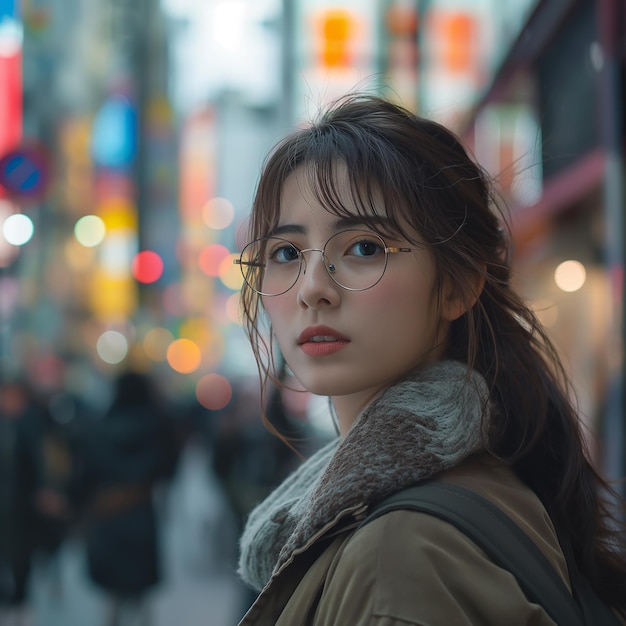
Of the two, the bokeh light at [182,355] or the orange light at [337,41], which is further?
the bokeh light at [182,355]

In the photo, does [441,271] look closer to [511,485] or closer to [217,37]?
[511,485]

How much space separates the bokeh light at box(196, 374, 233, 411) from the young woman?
2204 centimetres

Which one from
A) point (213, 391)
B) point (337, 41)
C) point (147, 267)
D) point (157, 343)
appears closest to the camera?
point (337, 41)

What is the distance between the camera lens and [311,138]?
1.66 m

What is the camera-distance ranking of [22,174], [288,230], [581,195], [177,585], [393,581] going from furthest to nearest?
[177,585]
[581,195]
[22,174]
[288,230]
[393,581]

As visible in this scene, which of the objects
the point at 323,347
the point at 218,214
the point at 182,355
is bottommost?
the point at 182,355

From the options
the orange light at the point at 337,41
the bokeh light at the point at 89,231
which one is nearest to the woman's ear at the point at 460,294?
the orange light at the point at 337,41

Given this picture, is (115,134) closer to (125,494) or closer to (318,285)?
(125,494)

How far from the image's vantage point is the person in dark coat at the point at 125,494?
5402mm

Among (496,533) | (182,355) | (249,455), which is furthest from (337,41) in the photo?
(182,355)

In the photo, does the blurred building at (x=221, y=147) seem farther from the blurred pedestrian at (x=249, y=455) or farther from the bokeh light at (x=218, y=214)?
the blurred pedestrian at (x=249, y=455)

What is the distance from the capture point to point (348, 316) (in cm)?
154

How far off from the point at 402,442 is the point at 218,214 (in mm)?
31998

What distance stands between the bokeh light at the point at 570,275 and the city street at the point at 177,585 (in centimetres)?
325
